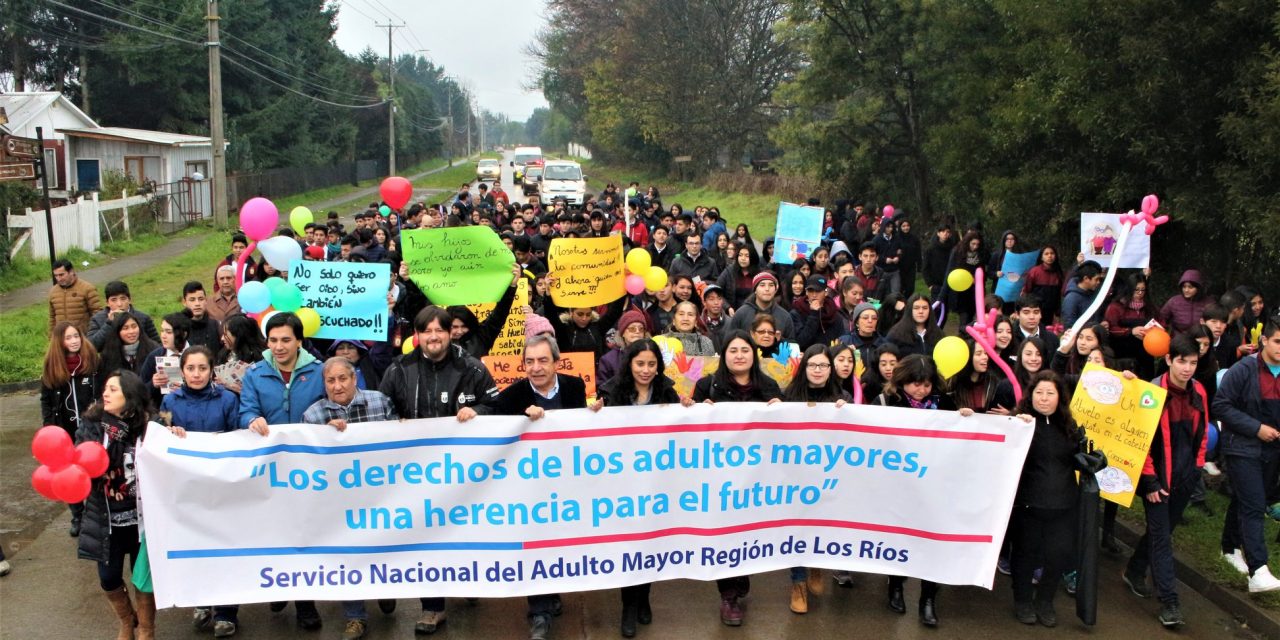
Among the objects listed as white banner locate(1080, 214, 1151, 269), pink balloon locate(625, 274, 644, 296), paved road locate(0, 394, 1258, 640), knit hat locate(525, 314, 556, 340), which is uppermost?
white banner locate(1080, 214, 1151, 269)

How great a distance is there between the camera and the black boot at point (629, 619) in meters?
5.70

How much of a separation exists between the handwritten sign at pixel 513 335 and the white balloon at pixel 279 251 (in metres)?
1.81

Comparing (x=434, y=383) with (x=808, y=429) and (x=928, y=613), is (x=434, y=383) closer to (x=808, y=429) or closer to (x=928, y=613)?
(x=808, y=429)

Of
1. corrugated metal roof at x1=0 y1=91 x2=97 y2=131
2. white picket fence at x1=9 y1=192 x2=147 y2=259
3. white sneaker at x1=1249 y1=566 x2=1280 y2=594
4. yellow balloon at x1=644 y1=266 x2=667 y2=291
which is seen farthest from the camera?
corrugated metal roof at x1=0 y1=91 x2=97 y2=131

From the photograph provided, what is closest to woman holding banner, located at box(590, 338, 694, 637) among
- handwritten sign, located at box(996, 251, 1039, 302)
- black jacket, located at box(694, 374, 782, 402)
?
black jacket, located at box(694, 374, 782, 402)

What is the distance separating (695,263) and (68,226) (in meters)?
16.7

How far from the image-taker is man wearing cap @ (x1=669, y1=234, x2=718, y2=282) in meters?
11.1

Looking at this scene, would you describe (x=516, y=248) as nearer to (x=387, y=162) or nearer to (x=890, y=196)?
(x=890, y=196)

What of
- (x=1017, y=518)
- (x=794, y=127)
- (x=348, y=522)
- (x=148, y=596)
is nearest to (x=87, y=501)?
(x=148, y=596)

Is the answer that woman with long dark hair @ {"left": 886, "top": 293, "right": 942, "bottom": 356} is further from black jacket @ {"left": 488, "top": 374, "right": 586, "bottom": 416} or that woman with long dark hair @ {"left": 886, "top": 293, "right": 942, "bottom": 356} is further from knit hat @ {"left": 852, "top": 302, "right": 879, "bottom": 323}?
black jacket @ {"left": 488, "top": 374, "right": 586, "bottom": 416}

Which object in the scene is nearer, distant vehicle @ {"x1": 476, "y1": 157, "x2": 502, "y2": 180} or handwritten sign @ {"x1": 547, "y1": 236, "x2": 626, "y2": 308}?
handwritten sign @ {"x1": 547, "y1": 236, "x2": 626, "y2": 308}

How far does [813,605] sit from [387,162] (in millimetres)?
68721

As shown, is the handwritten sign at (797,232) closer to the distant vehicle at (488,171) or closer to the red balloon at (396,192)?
the red balloon at (396,192)

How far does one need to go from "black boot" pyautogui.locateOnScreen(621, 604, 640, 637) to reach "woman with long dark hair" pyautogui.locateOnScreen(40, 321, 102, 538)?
3.81 metres
